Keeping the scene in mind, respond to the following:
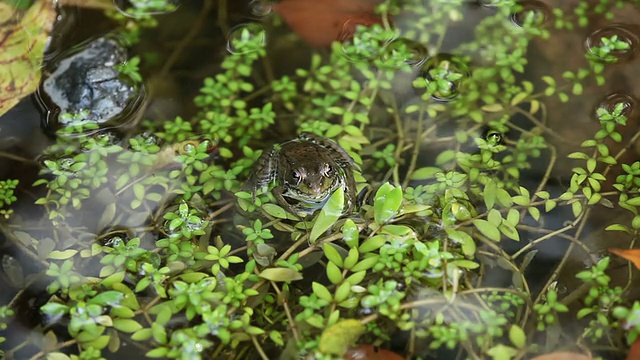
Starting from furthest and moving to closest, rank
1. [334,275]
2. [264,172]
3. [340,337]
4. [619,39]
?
[619,39], [264,172], [334,275], [340,337]

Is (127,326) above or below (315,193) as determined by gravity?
below

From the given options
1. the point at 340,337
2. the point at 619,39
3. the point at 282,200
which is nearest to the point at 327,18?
the point at 282,200

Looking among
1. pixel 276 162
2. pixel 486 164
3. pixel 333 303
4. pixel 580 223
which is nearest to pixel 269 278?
pixel 333 303

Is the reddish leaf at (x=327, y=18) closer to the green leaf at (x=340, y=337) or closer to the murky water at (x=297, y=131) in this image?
the murky water at (x=297, y=131)

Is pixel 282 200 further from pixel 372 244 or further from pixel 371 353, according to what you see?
pixel 371 353

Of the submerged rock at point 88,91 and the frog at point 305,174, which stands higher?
the submerged rock at point 88,91

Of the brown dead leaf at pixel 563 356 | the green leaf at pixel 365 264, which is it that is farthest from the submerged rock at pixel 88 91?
the brown dead leaf at pixel 563 356

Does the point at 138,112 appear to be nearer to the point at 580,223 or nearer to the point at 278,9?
the point at 278,9
